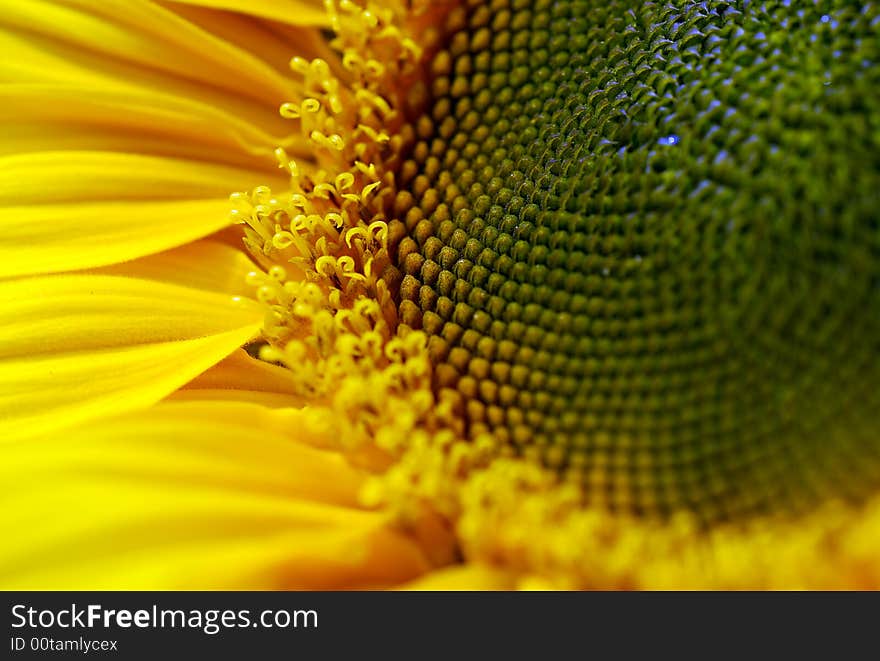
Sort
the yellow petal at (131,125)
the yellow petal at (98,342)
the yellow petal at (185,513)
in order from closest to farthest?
the yellow petal at (185,513) < the yellow petal at (98,342) < the yellow petal at (131,125)

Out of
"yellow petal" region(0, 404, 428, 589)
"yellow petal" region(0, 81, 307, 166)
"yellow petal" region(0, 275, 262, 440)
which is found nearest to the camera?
"yellow petal" region(0, 404, 428, 589)

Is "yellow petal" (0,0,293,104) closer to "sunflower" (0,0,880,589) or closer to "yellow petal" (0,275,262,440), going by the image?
"sunflower" (0,0,880,589)

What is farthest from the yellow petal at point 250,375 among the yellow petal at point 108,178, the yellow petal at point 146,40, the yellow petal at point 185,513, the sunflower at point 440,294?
the yellow petal at point 146,40

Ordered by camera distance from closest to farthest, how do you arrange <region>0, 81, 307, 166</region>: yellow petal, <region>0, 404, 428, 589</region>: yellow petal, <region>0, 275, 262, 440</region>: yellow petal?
<region>0, 404, 428, 589</region>: yellow petal, <region>0, 275, 262, 440</region>: yellow petal, <region>0, 81, 307, 166</region>: yellow petal

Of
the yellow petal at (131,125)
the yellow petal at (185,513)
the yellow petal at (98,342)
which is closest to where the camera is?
the yellow petal at (185,513)

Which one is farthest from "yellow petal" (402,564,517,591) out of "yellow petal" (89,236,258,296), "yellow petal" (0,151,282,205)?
"yellow petal" (0,151,282,205)

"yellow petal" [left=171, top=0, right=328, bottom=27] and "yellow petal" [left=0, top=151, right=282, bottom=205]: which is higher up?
"yellow petal" [left=171, top=0, right=328, bottom=27]

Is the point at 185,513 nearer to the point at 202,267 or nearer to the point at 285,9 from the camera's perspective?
the point at 202,267

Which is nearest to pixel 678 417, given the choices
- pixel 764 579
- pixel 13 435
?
pixel 764 579

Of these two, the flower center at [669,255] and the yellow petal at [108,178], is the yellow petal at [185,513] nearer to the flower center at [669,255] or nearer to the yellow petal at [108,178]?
the flower center at [669,255]
